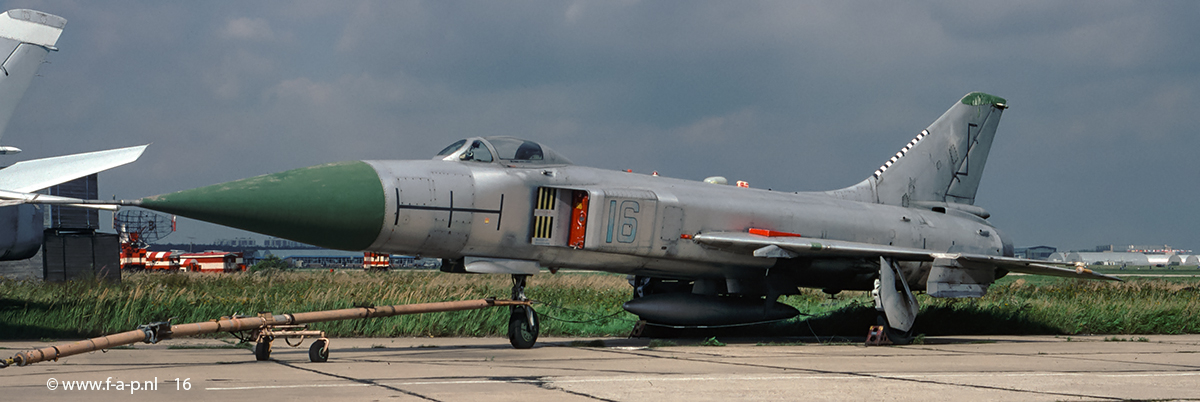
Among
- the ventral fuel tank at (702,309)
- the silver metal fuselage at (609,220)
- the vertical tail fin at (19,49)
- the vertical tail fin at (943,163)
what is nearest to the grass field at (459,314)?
the ventral fuel tank at (702,309)

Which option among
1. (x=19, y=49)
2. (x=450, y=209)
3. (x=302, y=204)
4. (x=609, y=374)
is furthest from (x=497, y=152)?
(x=19, y=49)

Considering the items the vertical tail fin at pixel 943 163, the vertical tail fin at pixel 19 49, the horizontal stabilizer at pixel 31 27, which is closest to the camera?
the vertical tail fin at pixel 943 163

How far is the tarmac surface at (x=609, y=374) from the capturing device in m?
6.04

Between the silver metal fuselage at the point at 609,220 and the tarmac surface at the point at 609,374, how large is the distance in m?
1.14

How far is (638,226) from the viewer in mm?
11219

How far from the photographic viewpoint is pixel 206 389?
19.9ft

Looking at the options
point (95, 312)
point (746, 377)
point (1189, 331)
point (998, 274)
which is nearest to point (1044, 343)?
point (998, 274)

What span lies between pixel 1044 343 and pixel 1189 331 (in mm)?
4920

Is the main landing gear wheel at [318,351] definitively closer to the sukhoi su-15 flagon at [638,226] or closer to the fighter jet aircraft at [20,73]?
the sukhoi su-15 flagon at [638,226]

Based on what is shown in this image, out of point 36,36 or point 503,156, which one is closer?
point 503,156

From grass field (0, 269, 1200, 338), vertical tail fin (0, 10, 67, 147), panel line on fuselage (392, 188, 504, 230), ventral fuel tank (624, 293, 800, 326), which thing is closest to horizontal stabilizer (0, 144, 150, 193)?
grass field (0, 269, 1200, 338)

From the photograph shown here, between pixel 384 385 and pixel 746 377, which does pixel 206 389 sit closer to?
pixel 384 385

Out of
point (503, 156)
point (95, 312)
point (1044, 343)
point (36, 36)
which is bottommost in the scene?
point (95, 312)

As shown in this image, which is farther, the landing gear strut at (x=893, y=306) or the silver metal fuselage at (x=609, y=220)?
the landing gear strut at (x=893, y=306)
